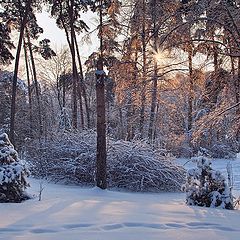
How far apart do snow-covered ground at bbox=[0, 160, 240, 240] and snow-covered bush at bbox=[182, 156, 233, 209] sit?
2.94 feet

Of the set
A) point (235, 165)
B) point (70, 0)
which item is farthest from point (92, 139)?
point (70, 0)

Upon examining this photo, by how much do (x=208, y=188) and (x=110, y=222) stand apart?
316 cm

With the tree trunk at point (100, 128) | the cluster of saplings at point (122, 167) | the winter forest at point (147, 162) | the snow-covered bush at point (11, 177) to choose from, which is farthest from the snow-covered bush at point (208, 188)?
the cluster of saplings at point (122, 167)

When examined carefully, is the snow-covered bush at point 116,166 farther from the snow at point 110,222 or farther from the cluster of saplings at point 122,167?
the snow at point 110,222

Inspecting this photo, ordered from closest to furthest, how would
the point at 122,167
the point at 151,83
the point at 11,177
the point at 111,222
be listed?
the point at 111,222
the point at 11,177
the point at 151,83
the point at 122,167

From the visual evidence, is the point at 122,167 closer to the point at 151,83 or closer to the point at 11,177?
the point at 151,83

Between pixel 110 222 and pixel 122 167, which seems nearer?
pixel 110 222

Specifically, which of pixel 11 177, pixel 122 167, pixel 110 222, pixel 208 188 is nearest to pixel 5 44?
pixel 122 167

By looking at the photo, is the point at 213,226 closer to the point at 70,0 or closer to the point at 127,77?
the point at 127,77

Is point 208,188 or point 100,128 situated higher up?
point 100,128

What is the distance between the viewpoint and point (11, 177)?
27.6ft

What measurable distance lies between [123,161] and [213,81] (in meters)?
4.10

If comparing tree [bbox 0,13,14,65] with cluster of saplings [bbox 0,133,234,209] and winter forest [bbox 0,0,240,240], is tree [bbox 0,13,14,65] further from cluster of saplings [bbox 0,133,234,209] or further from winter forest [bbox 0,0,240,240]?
cluster of saplings [bbox 0,133,234,209]

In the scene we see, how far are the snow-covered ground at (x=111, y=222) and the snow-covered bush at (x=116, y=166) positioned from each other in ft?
16.0
